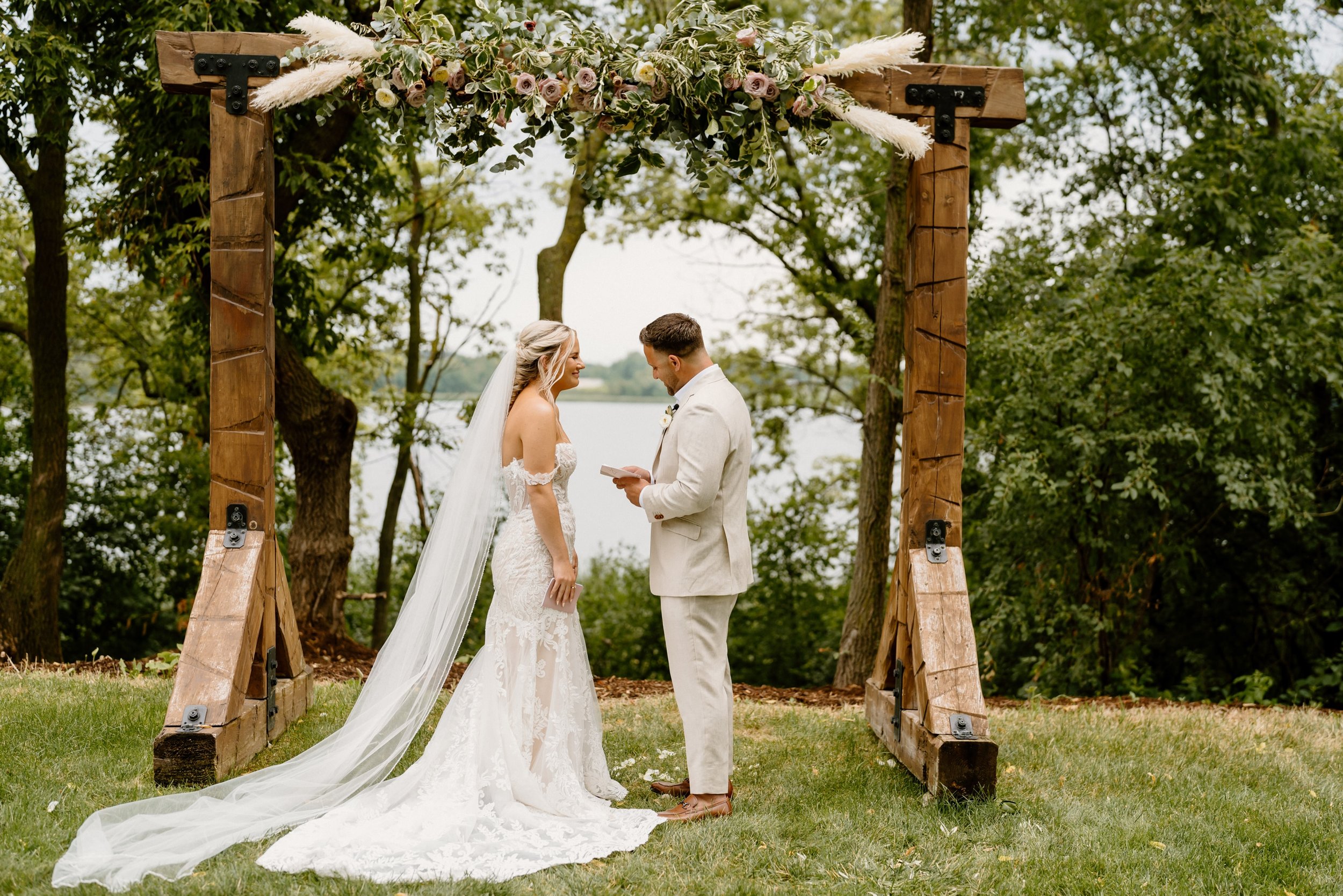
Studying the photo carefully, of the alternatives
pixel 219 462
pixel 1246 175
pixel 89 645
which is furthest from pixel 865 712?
pixel 89 645

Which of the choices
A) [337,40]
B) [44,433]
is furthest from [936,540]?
[44,433]

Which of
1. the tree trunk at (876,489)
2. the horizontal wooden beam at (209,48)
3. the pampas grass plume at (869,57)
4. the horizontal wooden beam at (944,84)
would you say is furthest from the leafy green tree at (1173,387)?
the horizontal wooden beam at (209,48)

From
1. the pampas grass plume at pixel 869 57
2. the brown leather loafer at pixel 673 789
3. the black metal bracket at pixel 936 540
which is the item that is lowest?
the brown leather loafer at pixel 673 789

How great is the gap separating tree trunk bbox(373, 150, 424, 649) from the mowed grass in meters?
6.22

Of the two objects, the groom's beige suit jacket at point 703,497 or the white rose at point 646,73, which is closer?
Result: the groom's beige suit jacket at point 703,497

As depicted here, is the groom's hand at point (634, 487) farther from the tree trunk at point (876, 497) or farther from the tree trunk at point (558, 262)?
the tree trunk at point (558, 262)

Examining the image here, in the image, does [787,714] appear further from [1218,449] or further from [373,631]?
[373,631]

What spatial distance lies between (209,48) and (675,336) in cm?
246

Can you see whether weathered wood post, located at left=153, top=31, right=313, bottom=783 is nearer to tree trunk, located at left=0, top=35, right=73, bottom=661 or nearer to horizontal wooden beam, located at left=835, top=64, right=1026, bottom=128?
horizontal wooden beam, located at left=835, top=64, right=1026, bottom=128

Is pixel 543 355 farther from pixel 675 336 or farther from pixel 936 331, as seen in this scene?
pixel 936 331

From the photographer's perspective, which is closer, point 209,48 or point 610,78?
point 610,78

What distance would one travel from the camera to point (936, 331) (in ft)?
16.2

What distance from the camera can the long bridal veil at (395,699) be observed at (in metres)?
3.89

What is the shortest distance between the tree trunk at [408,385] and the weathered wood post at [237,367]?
7075 mm
